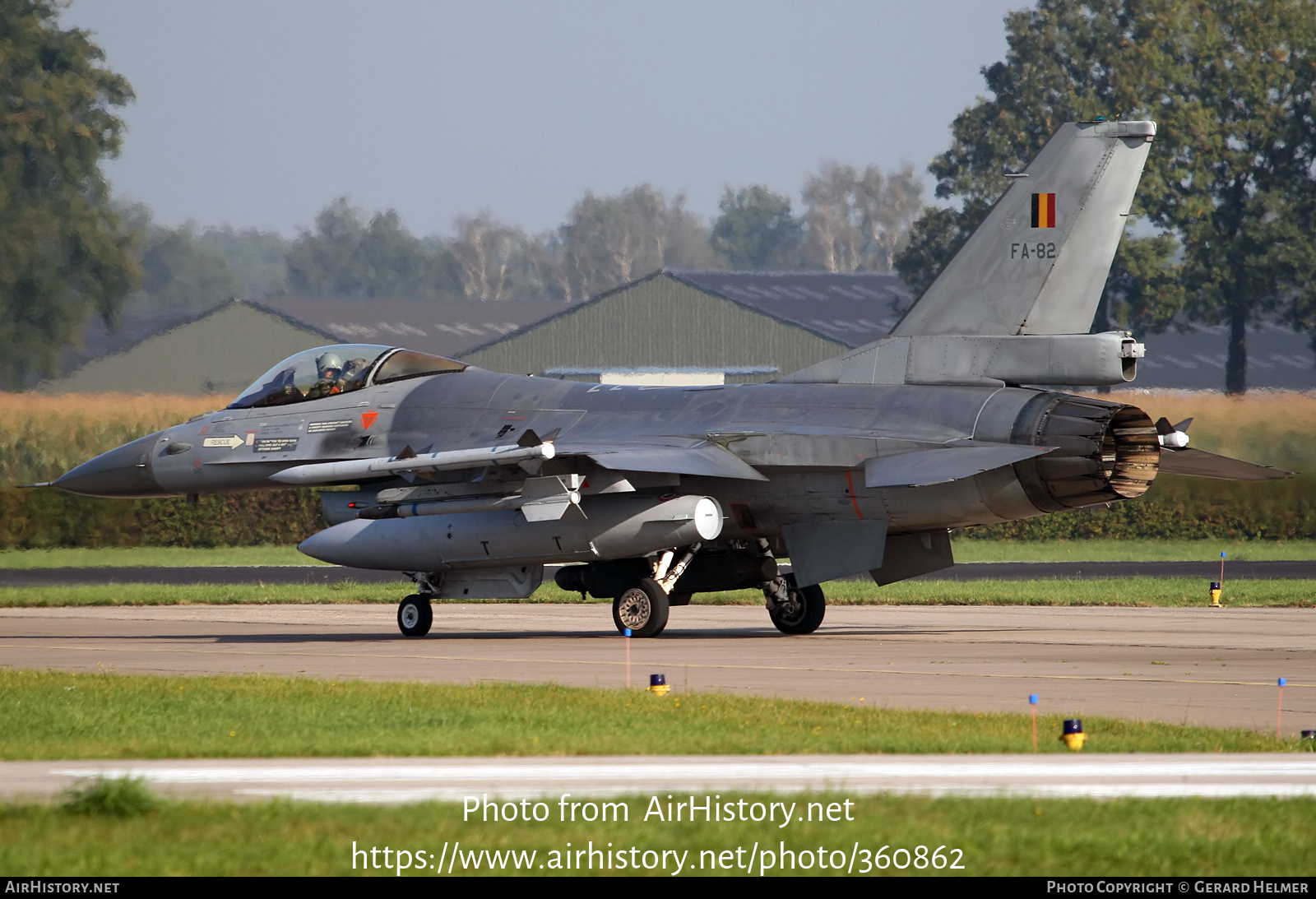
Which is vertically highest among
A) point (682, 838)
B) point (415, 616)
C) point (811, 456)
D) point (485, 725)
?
point (811, 456)

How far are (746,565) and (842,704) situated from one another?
7.93 metres

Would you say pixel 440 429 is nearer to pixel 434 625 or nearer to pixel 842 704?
pixel 434 625

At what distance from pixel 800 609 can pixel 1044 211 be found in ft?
18.0

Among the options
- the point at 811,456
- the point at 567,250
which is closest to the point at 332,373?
the point at 811,456

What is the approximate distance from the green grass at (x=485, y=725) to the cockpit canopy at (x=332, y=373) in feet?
26.7

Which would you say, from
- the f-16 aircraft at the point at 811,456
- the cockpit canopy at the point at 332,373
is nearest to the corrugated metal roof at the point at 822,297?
the cockpit canopy at the point at 332,373

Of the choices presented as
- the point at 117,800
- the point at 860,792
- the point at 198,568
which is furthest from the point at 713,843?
the point at 198,568

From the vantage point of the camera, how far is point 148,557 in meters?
38.5

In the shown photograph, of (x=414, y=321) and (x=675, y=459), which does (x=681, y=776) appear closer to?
(x=675, y=459)

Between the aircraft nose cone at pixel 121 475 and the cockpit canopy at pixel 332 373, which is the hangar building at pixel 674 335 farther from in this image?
the aircraft nose cone at pixel 121 475

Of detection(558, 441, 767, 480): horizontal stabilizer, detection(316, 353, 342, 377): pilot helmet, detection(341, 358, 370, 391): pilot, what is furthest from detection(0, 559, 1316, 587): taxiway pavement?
detection(558, 441, 767, 480): horizontal stabilizer

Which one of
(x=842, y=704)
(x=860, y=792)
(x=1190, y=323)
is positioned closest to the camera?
(x=860, y=792)

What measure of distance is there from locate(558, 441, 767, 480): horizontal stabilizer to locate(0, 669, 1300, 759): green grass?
→ 525 cm

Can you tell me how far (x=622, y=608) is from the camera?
20500 mm
